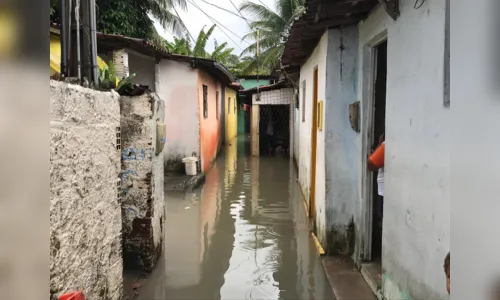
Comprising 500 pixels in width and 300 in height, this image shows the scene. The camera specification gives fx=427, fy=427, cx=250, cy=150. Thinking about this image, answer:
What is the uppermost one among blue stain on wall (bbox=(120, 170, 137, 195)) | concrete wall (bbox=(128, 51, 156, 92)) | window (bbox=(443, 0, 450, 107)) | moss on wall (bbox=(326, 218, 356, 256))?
concrete wall (bbox=(128, 51, 156, 92))

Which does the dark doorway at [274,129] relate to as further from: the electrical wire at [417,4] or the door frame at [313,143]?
the electrical wire at [417,4]

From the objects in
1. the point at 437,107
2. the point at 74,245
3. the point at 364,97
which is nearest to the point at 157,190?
the point at 74,245

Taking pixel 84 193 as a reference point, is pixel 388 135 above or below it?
above

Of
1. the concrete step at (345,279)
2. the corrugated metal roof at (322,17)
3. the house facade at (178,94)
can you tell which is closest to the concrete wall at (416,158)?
the corrugated metal roof at (322,17)

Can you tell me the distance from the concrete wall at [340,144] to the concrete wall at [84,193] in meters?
3.09

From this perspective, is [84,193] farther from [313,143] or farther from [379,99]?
[313,143]

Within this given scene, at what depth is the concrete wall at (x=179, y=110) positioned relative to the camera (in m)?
13.0

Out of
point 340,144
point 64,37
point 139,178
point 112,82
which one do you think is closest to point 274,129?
point 340,144

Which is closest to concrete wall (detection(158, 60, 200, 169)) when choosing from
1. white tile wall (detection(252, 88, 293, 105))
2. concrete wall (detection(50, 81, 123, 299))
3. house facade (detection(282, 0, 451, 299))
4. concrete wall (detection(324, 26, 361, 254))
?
white tile wall (detection(252, 88, 293, 105))

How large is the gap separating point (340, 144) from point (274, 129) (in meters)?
15.9

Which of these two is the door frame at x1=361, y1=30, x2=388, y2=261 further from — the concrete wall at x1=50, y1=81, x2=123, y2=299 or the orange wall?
the orange wall

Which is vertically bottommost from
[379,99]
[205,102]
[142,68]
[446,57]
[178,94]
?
[379,99]

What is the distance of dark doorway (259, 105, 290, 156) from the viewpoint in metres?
21.4

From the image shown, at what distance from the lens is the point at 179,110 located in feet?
43.0
